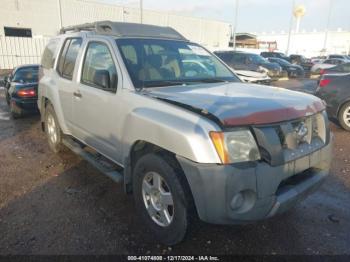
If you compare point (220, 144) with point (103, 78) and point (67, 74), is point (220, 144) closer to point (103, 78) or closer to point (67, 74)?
point (103, 78)

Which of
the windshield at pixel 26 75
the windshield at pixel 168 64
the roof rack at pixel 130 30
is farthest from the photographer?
the windshield at pixel 26 75

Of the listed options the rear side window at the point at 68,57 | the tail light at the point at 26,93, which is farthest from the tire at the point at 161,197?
the tail light at the point at 26,93

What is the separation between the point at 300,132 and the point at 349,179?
217 cm

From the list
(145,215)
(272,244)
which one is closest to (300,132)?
(272,244)

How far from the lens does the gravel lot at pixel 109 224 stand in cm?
286

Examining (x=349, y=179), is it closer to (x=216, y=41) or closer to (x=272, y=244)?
(x=272, y=244)

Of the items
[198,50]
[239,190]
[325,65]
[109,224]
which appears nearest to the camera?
[239,190]

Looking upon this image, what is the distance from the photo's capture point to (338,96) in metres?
7.11

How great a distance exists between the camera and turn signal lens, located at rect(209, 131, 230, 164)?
7.63 ft

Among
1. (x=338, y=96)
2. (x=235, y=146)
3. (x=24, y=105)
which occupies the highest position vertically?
(x=235, y=146)

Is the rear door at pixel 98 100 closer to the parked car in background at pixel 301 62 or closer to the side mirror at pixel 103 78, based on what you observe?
the side mirror at pixel 103 78

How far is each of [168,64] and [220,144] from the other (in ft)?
5.76

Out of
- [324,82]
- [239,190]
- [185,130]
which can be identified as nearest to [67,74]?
[185,130]

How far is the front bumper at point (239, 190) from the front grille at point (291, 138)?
8cm
